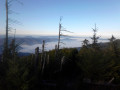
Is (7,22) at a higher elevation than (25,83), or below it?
higher

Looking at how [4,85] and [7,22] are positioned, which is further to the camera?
[7,22]

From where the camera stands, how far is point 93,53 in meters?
13.1

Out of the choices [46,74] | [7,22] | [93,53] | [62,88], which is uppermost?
[7,22]

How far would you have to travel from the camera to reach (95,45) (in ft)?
95.8

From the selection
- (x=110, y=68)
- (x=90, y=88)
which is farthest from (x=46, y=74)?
(x=110, y=68)

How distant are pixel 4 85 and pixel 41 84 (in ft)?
8.76

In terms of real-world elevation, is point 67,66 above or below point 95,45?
below

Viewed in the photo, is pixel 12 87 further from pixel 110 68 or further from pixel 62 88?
pixel 110 68

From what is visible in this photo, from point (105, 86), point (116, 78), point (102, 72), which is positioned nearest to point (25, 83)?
point (105, 86)

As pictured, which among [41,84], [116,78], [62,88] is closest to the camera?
[41,84]

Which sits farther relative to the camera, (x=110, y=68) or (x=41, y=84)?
(x=110, y=68)

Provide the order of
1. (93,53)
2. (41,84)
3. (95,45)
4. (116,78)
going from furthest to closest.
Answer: (95,45) < (93,53) < (116,78) < (41,84)

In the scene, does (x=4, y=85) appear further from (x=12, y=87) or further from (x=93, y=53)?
(x=93, y=53)

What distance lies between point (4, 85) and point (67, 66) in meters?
10.6
